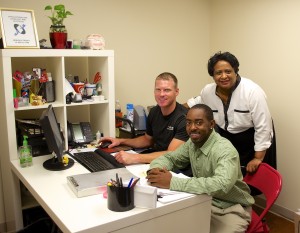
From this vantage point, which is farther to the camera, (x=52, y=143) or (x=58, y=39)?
(x=58, y=39)

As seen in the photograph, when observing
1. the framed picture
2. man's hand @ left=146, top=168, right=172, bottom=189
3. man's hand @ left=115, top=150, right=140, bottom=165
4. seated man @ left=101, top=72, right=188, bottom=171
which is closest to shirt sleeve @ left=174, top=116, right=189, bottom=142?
seated man @ left=101, top=72, right=188, bottom=171

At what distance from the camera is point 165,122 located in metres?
2.40

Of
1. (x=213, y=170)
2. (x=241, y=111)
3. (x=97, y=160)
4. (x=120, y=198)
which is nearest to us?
(x=120, y=198)

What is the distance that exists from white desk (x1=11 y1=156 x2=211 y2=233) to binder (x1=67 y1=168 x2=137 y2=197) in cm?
3

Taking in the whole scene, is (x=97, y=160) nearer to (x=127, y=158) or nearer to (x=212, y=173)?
(x=127, y=158)

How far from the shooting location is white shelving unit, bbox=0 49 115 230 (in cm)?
214

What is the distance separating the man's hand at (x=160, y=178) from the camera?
1.64 meters

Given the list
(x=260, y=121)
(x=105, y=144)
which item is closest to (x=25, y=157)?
(x=105, y=144)

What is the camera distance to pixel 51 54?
224cm

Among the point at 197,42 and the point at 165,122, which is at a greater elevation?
the point at 197,42

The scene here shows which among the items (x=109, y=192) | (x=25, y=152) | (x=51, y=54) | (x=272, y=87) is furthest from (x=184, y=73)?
(x=109, y=192)

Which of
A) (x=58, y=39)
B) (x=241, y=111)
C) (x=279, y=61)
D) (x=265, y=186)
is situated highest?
(x=58, y=39)

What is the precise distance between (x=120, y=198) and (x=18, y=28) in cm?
147

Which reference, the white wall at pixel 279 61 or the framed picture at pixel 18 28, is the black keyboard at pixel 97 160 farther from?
the white wall at pixel 279 61
